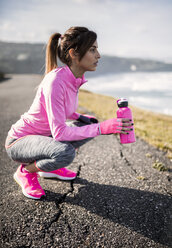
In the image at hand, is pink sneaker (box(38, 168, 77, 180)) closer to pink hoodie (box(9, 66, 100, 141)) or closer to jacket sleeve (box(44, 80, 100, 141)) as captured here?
pink hoodie (box(9, 66, 100, 141))

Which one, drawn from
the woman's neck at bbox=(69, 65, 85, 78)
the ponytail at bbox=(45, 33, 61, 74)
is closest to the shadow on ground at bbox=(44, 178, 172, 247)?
the woman's neck at bbox=(69, 65, 85, 78)

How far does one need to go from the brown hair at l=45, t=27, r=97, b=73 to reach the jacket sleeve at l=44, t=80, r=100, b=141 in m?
0.41

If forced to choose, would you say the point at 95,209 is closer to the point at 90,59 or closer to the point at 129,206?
the point at 129,206

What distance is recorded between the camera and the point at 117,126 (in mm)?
1995

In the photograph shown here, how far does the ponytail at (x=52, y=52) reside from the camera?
2.21 metres

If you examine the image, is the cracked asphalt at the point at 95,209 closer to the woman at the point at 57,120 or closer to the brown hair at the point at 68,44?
the woman at the point at 57,120

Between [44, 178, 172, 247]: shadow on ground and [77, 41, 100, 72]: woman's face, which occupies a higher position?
[77, 41, 100, 72]: woman's face

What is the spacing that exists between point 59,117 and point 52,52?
2.67 feet

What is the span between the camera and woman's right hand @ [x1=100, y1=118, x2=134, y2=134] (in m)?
2.00

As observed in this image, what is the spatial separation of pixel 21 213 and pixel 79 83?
164 centimetres

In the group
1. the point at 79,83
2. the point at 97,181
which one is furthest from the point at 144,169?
the point at 79,83

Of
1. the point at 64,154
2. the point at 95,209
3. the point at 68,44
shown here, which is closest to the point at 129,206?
the point at 95,209

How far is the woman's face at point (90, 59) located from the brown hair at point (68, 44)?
4 centimetres

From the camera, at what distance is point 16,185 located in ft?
8.91
